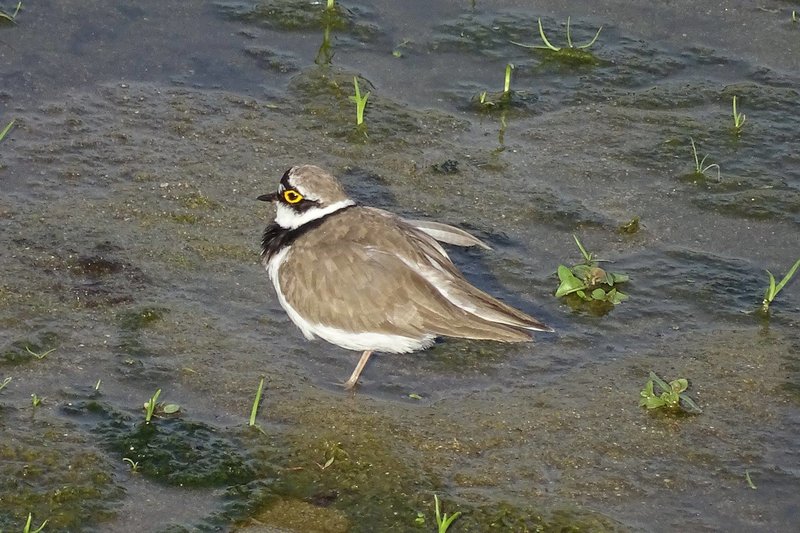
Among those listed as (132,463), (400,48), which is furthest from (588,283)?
(400,48)

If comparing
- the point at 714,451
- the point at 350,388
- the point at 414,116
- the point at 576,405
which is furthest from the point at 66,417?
the point at 414,116

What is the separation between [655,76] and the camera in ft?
26.6

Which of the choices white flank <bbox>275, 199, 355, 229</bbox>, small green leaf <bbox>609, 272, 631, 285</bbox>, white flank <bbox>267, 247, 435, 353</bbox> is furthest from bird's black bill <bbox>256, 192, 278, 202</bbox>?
small green leaf <bbox>609, 272, 631, 285</bbox>

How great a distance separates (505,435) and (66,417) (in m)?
1.84

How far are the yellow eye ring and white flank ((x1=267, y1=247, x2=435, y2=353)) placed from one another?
0.52 m

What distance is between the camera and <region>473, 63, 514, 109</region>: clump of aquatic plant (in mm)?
7688

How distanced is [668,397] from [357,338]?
1379mm

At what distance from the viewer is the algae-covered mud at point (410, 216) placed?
16.0ft

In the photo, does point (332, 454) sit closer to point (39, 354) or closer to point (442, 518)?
point (442, 518)

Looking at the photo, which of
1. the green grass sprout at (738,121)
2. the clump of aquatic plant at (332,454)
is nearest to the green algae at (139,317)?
the clump of aquatic plant at (332,454)

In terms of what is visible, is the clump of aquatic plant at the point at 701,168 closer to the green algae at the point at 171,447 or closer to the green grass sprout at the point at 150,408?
the green algae at the point at 171,447

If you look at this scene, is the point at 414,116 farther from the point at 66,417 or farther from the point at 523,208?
the point at 66,417

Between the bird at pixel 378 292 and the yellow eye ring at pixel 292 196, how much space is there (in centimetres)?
27

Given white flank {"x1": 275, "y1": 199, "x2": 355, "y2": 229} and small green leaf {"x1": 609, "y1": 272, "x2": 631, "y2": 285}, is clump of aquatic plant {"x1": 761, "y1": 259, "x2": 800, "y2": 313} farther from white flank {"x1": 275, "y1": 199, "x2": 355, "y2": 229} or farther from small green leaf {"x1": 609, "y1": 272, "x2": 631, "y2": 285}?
white flank {"x1": 275, "y1": 199, "x2": 355, "y2": 229}
